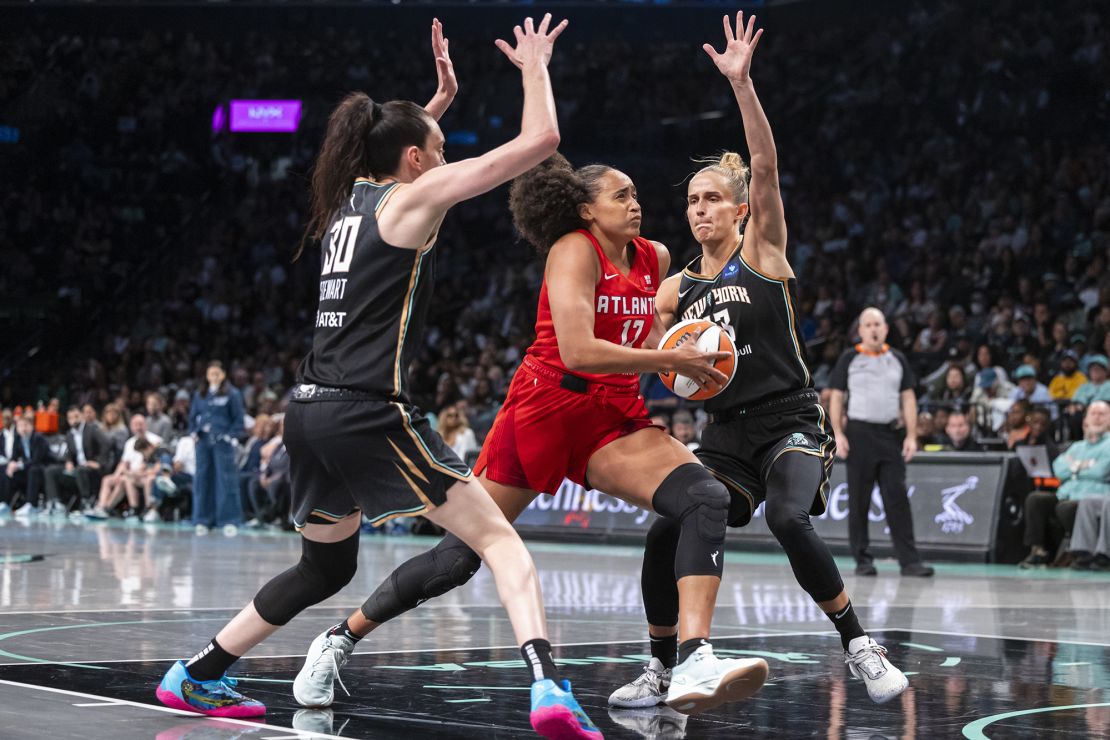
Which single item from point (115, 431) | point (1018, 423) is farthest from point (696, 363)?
point (115, 431)

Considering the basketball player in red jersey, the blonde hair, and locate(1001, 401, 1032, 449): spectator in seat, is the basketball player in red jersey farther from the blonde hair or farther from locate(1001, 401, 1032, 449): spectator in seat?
locate(1001, 401, 1032, 449): spectator in seat

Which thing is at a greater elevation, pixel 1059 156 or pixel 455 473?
pixel 1059 156

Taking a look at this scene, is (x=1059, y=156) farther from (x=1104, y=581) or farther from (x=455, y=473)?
(x=455, y=473)

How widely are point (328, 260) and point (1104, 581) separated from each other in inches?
362

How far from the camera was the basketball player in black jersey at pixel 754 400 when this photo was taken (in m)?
5.57

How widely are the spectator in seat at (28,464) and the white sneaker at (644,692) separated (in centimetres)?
1887

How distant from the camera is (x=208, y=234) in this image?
1251 inches

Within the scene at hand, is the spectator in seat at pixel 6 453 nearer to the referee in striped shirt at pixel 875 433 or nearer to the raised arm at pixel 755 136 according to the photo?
the referee in striped shirt at pixel 875 433

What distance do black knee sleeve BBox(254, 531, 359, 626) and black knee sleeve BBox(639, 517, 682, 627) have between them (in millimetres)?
1291

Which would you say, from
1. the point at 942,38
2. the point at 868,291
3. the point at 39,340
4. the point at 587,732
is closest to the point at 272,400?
the point at 868,291

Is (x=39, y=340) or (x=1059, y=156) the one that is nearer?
(x=1059, y=156)

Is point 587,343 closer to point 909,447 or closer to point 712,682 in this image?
point 712,682

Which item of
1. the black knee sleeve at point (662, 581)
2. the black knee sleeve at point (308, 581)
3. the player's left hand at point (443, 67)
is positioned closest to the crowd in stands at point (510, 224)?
the black knee sleeve at point (662, 581)

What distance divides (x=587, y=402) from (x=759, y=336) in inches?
34.1
